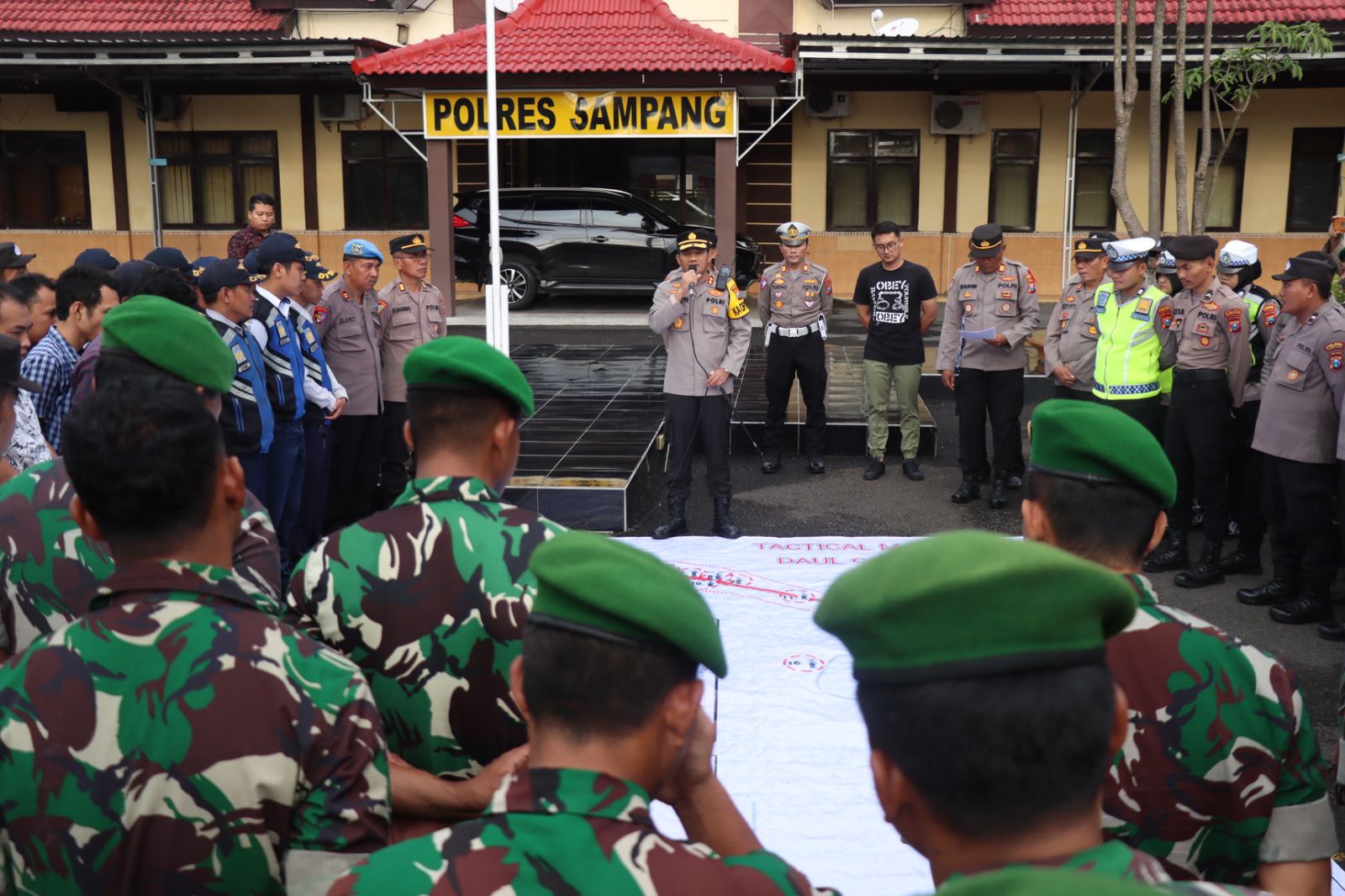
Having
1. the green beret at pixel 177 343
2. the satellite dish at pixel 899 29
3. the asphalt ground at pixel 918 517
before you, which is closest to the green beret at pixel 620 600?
the green beret at pixel 177 343

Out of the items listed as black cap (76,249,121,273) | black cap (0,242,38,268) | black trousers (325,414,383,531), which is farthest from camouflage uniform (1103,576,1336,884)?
black cap (0,242,38,268)

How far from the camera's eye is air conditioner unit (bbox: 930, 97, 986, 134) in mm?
17188

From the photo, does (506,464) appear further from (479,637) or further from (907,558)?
(907,558)

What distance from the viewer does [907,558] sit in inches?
48.8

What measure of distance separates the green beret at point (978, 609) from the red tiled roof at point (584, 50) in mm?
12850

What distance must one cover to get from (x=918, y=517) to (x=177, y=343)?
573 cm

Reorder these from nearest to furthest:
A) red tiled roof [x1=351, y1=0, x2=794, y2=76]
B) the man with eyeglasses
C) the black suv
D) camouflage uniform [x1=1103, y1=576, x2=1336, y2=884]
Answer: camouflage uniform [x1=1103, y1=576, x2=1336, y2=884], the man with eyeglasses, red tiled roof [x1=351, y1=0, x2=794, y2=76], the black suv

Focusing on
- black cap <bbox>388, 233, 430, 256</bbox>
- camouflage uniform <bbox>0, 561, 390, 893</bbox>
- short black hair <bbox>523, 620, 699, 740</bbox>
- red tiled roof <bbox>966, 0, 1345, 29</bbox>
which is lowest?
camouflage uniform <bbox>0, 561, 390, 893</bbox>

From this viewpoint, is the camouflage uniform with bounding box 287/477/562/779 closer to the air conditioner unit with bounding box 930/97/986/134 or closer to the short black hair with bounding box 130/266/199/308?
the short black hair with bounding box 130/266/199/308

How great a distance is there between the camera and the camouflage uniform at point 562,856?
1362mm

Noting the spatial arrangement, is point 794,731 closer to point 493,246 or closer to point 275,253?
point 275,253

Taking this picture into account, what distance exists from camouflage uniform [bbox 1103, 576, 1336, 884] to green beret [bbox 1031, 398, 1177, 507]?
0.84 ft

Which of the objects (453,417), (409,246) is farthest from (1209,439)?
(453,417)

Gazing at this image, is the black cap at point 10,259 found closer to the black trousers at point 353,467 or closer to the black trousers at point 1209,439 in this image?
the black trousers at point 353,467
